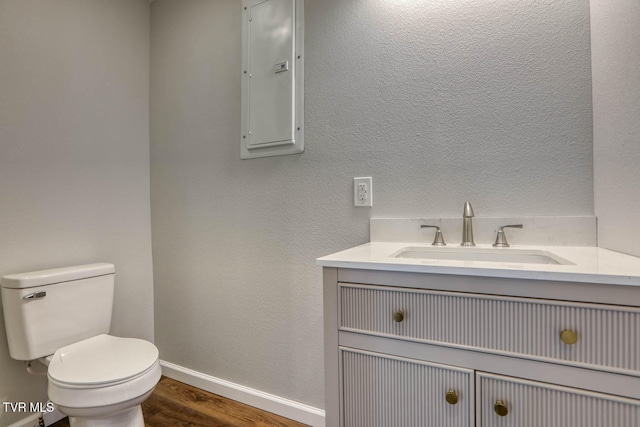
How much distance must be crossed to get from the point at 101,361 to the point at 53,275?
471 millimetres

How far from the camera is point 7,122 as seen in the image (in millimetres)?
1441

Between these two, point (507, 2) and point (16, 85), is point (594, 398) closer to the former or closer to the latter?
point (507, 2)

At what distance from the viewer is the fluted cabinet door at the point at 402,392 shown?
0.77 metres

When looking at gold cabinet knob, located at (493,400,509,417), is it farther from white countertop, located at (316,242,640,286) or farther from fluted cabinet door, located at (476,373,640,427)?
white countertop, located at (316,242,640,286)

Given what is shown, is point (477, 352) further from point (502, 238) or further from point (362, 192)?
point (362, 192)

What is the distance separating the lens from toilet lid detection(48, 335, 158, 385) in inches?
44.4

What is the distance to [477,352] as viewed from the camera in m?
0.76

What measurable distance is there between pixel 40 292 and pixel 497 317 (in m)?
1.74

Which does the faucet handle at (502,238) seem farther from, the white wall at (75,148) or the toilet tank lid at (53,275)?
the white wall at (75,148)

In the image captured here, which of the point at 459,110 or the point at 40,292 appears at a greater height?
the point at 459,110

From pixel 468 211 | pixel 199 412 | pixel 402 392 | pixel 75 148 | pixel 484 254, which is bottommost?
pixel 199 412

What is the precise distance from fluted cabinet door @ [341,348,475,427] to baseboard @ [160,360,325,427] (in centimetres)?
70

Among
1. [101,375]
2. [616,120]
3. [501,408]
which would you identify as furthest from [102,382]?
[616,120]

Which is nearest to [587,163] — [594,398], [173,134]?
[594,398]
